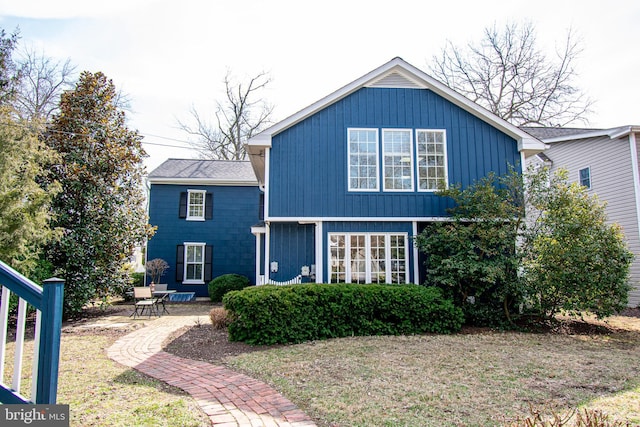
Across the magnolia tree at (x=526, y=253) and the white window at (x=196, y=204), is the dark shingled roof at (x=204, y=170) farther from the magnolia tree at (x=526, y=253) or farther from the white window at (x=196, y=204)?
the magnolia tree at (x=526, y=253)

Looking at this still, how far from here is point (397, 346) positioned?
292 inches

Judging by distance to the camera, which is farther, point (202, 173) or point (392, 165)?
point (202, 173)

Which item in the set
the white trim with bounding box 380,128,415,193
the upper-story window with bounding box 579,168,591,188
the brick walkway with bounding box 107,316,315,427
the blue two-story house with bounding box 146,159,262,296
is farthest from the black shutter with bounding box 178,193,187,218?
the upper-story window with bounding box 579,168,591,188

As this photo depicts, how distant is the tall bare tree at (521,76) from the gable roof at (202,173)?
534 inches

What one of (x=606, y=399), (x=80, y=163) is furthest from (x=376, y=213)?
(x=80, y=163)

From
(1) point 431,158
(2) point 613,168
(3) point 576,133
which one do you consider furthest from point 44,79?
(2) point 613,168

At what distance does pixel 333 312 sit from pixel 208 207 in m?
11.0

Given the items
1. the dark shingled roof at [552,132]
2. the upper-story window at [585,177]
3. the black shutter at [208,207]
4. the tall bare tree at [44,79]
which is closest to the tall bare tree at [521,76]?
the dark shingled roof at [552,132]

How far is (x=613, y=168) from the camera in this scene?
13.9 meters

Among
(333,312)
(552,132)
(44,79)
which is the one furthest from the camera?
(44,79)

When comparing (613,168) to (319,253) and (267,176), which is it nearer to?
(319,253)

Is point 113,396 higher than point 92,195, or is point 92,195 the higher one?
point 92,195

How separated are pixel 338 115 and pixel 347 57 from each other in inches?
144

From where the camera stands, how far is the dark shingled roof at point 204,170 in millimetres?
17781
